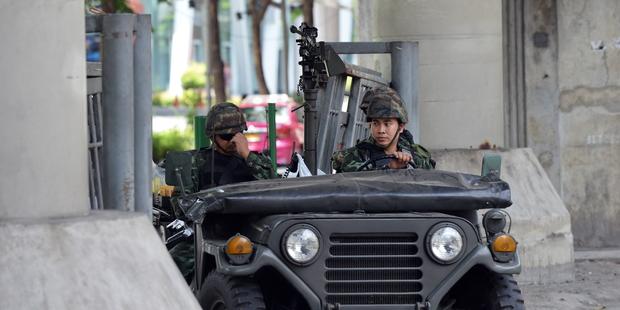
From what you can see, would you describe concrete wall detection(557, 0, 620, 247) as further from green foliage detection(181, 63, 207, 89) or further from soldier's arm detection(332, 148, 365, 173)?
green foliage detection(181, 63, 207, 89)

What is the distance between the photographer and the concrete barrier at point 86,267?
189 inches

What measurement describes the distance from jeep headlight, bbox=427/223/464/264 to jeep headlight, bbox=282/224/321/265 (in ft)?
1.68

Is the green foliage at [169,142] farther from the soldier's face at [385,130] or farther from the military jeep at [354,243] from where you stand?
the military jeep at [354,243]

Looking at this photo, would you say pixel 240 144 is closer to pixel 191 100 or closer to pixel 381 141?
pixel 381 141

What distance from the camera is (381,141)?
24.3 ft

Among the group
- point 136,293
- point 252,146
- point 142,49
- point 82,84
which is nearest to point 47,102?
point 82,84

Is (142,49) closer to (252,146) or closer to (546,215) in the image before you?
(546,215)

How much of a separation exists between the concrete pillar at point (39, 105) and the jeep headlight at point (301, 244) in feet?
3.46

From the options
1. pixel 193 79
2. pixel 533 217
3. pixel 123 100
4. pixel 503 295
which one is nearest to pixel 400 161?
pixel 503 295

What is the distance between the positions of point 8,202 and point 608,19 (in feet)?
29.9

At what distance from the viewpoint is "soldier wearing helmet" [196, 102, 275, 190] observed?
25.4 ft

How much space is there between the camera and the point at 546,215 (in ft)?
36.0

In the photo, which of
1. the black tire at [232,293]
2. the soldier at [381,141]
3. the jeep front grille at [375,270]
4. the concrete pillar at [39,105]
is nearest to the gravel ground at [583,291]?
the soldier at [381,141]

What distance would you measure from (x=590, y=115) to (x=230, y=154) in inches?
243
